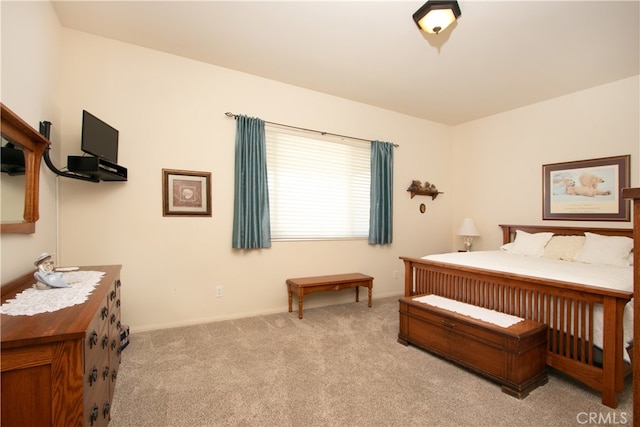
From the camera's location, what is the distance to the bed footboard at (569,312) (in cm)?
181

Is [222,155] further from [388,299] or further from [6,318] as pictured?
[388,299]

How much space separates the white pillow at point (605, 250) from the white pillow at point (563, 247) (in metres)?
0.07

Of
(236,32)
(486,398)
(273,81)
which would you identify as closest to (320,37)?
(236,32)

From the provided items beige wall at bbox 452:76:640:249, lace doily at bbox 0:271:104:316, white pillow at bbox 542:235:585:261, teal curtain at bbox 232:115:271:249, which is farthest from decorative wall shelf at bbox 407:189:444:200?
lace doily at bbox 0:271:104:316

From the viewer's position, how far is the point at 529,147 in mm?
4199

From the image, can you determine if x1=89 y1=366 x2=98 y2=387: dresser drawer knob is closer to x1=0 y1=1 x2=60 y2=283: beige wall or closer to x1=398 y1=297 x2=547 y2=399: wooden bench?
x1=0 y1=1 x2=60 y2=283: beige wall

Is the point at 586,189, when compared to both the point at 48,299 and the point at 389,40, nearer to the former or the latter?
the point at 389,40

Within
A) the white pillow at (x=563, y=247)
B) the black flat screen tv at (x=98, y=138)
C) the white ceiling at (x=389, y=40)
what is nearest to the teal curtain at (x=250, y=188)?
the white ceiling at (x=389, y=40)

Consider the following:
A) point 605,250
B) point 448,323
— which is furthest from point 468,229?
point 448,323

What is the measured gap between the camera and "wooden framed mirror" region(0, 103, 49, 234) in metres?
1.54

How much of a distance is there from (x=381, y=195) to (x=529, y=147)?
2224 millimetres

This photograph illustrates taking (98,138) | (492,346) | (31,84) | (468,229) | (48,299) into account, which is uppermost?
(31,84)

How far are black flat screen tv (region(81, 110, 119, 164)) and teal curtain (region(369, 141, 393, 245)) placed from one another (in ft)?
10.1

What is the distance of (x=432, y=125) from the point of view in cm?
503
